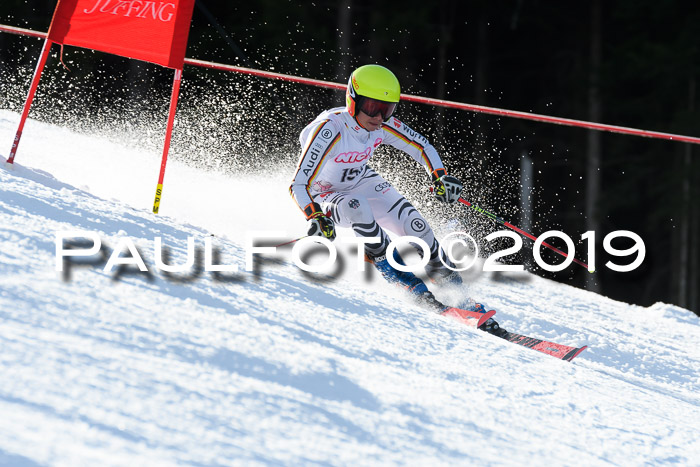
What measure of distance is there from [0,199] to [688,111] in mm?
12666

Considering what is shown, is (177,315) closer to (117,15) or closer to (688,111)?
(117,15)

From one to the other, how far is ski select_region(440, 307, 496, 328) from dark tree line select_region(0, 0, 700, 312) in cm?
715

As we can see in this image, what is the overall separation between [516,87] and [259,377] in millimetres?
15562

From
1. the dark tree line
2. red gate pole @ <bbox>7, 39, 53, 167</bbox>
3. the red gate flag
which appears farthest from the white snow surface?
the dark tree line

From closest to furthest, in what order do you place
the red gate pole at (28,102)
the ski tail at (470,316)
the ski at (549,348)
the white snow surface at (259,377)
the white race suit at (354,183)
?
the white snow surface at (259,377) < the ski at (549,348) < the ski tail at (470,316) < the white race suit at (354,183) < the red gate pole at (28,102)

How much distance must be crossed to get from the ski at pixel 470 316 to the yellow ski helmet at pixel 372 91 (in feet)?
3.29

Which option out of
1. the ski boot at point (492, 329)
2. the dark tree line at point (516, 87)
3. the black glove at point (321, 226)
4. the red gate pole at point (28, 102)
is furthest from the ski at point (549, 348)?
the dark tree line at point (516, 87)

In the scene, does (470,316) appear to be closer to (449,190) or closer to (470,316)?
(470,316)

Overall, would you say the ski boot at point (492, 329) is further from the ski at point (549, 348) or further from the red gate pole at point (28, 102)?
the red gate pole at point (28, 102)

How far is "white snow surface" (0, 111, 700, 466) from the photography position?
5.64ft

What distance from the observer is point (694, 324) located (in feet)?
19.6

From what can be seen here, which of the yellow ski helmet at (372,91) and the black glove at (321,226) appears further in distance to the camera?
the yellow ski helmet at (372,91)

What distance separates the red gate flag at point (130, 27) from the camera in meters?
3.94

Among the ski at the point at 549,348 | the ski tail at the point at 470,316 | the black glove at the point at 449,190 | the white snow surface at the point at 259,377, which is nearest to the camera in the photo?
the white snow surface at the point at 259,377
